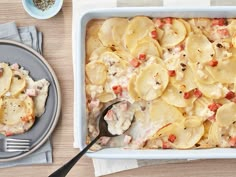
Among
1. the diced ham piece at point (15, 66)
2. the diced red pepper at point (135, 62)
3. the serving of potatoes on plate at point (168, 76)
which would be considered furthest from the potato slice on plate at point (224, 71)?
the diced ham piece at point (15, 66)

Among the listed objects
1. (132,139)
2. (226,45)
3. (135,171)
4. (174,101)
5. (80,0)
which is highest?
(80,0)

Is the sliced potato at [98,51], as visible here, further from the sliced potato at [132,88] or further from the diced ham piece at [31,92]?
the diced ham piece at [31,92]

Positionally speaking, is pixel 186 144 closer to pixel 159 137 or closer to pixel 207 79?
pixel 159 137

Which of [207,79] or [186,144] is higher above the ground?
[207,79]

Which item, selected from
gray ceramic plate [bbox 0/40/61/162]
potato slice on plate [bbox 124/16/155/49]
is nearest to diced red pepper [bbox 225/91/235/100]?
potato slice on plate [bbox 124/16/155/49]

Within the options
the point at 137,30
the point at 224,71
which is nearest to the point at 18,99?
the point at 137,30

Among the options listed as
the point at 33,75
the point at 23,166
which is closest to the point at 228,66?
the point at 33,75

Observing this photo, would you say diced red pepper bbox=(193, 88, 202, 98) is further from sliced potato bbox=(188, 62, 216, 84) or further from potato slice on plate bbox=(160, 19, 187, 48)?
potato slice on plate bbox=(160, 19, 187, 48)
